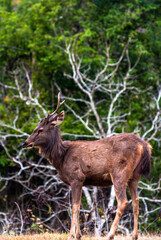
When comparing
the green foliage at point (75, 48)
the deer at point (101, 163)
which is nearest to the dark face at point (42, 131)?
the deer at point (101, 163)

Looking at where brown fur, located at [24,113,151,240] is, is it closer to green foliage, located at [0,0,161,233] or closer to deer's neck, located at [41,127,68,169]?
deer's neck, located at [41,127,68,169]

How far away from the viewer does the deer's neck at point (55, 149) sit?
7207 mm

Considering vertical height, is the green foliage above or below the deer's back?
above

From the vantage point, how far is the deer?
6.66m

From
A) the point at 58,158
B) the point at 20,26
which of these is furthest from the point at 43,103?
the point at 58,158

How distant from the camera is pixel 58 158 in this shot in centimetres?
720

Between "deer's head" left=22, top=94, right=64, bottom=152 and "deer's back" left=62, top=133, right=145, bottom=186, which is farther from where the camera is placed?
"deer's head" left=22, top=94, right=64, bottom=152

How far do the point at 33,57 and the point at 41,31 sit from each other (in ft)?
3.79

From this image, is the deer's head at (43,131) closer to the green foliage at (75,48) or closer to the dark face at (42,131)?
the dark face at (42,131)

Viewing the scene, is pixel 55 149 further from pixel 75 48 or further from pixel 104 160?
pixel 75 48

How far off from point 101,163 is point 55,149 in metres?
0.96

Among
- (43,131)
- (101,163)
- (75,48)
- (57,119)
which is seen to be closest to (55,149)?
(43,131)

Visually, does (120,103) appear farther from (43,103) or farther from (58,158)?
(58,158)

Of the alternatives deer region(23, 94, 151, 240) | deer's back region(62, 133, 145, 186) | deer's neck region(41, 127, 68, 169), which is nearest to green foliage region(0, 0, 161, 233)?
deer's neck region(41, 127, 68, 169)
